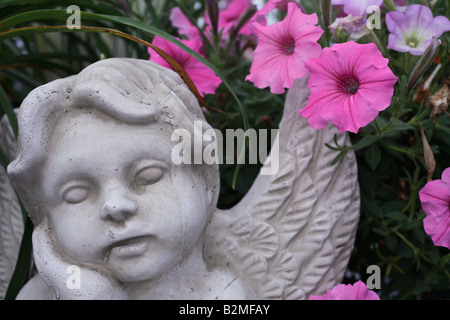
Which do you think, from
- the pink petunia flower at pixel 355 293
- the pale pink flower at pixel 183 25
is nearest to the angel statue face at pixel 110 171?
the pink petunia flower at pixel 355 293

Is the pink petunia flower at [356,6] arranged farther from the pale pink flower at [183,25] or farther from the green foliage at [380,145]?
the pale pink flower at [183,25]

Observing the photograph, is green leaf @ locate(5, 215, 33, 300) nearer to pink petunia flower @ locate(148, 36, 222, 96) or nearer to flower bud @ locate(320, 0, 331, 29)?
pink petunia flower @ locate(148, 36, 222, 96)

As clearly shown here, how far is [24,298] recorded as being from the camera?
0.97m

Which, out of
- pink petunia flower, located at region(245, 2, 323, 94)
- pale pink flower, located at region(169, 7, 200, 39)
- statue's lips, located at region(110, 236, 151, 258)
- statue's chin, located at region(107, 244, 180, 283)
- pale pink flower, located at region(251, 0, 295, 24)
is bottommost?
statue's chin, located at region(107, 244, 180, 283)

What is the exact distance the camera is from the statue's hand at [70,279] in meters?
0.87

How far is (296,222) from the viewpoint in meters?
1.00

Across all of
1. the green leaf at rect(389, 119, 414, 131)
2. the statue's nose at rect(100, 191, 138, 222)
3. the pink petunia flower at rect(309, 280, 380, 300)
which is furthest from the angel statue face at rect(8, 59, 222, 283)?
the green leaf at rect(389, 119, 414, 131)

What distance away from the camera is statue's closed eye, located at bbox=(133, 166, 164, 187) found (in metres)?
0.86

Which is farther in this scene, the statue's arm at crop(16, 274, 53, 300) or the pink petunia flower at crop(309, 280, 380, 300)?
the statue's arm at crop(16, 274, 53, 300)

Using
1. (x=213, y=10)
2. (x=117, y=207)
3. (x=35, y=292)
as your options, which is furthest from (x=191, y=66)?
(x=35, y=292)

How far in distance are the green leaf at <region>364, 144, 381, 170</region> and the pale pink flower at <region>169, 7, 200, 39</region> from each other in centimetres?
53

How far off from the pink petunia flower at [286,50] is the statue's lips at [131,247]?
318 mm

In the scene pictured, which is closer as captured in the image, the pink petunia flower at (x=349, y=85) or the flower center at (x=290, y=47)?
the pink petunia flower at (x=349, y=85)
